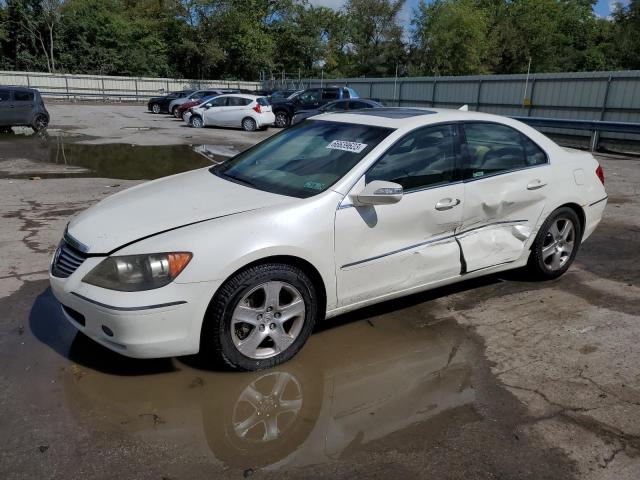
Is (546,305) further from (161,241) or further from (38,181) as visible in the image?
(38,181)

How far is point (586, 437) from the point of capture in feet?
9.55

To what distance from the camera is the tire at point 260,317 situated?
10.7 feet

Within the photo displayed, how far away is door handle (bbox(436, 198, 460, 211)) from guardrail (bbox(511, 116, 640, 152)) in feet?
45.9

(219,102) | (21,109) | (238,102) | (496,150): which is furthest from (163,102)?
(496,150)

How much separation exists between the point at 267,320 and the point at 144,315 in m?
0.77

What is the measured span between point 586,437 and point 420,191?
6.26 feet

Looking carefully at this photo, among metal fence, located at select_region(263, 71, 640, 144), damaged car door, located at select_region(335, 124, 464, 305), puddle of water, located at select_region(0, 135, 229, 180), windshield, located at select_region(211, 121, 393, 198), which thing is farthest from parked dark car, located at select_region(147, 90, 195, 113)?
damaged car door, located at select_region(335, 124, 464, 305)

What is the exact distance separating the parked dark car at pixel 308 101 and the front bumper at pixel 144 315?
2112cm

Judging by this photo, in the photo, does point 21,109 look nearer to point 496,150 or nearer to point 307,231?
point 496,150

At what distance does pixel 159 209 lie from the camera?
358 cm

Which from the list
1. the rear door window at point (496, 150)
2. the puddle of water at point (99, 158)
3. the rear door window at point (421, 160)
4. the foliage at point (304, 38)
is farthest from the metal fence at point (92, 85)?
the rear door window at point (421, 160)

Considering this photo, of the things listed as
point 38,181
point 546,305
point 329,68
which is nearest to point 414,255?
point 546,305

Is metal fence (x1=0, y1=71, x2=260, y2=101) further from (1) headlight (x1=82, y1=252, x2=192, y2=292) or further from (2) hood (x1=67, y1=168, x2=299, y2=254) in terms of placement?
(1) headlight (x1=82, y1=252, x2=192, y2=292)

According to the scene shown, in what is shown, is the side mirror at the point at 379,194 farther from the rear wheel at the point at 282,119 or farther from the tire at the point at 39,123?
the rear wheel at the point at 282,119
